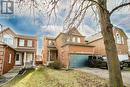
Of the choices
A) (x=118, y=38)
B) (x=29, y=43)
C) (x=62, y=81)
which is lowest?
(x=62, y=81)

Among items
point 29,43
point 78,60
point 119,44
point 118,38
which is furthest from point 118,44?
point 29,43

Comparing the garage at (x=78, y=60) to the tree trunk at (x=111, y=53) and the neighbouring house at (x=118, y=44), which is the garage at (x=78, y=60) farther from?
the tree trunk at (x=111, y=53)

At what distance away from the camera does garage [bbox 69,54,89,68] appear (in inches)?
1037

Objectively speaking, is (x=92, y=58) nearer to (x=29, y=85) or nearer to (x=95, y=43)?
(x=95, y=43)

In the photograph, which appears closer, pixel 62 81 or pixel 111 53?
pixel 111 53

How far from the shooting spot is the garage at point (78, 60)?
86.4 feet

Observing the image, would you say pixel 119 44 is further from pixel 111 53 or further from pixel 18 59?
pixel 111 53

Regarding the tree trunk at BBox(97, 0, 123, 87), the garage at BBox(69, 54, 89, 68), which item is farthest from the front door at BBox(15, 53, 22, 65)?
the tree trunk at BBox(97, 0, 123, 87)

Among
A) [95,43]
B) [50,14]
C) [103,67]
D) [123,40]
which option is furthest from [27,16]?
[123,40]

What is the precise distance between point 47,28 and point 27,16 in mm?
1427

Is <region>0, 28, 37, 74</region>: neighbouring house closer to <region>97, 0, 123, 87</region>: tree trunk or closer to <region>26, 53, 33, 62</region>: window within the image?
<region>26, 53, 33, 62</region>: window

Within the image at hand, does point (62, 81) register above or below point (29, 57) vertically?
below

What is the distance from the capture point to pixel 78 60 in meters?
26.8

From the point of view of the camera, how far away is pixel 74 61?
26547 mm
